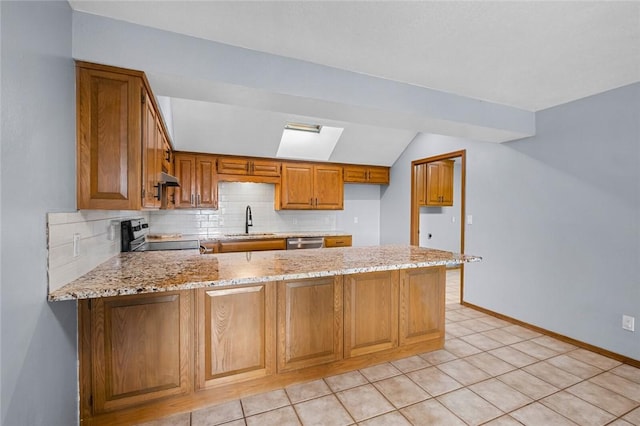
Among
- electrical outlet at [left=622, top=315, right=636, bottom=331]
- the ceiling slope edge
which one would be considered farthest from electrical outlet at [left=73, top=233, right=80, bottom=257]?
electrical outlet at [left=622, top=315, right=636, bottom=331]

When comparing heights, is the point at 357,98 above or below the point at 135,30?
below

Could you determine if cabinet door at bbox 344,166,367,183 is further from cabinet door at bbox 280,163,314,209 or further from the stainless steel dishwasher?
the stainless steel dishwasher

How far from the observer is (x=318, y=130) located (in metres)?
4.82

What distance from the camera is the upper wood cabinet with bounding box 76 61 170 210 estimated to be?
1731mm

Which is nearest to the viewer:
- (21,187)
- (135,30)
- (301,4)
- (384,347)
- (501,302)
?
(21,187)

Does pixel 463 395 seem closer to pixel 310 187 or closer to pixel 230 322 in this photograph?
pixel 230 322

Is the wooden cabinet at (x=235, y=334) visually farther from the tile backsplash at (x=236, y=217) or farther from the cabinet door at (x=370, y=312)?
the tile backsplash at (x=236, y=217)

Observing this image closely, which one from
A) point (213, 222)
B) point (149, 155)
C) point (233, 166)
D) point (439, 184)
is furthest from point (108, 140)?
point (439, 184)

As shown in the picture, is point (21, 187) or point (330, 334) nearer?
point (21, 187)

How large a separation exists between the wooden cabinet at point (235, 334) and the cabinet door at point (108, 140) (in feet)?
2.56

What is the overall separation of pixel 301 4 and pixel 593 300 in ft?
11.3

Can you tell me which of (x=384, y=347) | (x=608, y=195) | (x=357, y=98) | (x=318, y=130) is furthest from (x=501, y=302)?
(x=318, y=130)

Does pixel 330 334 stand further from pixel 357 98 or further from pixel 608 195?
pixel 608 195

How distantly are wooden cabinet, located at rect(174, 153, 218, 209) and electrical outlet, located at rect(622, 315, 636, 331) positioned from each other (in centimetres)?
468
